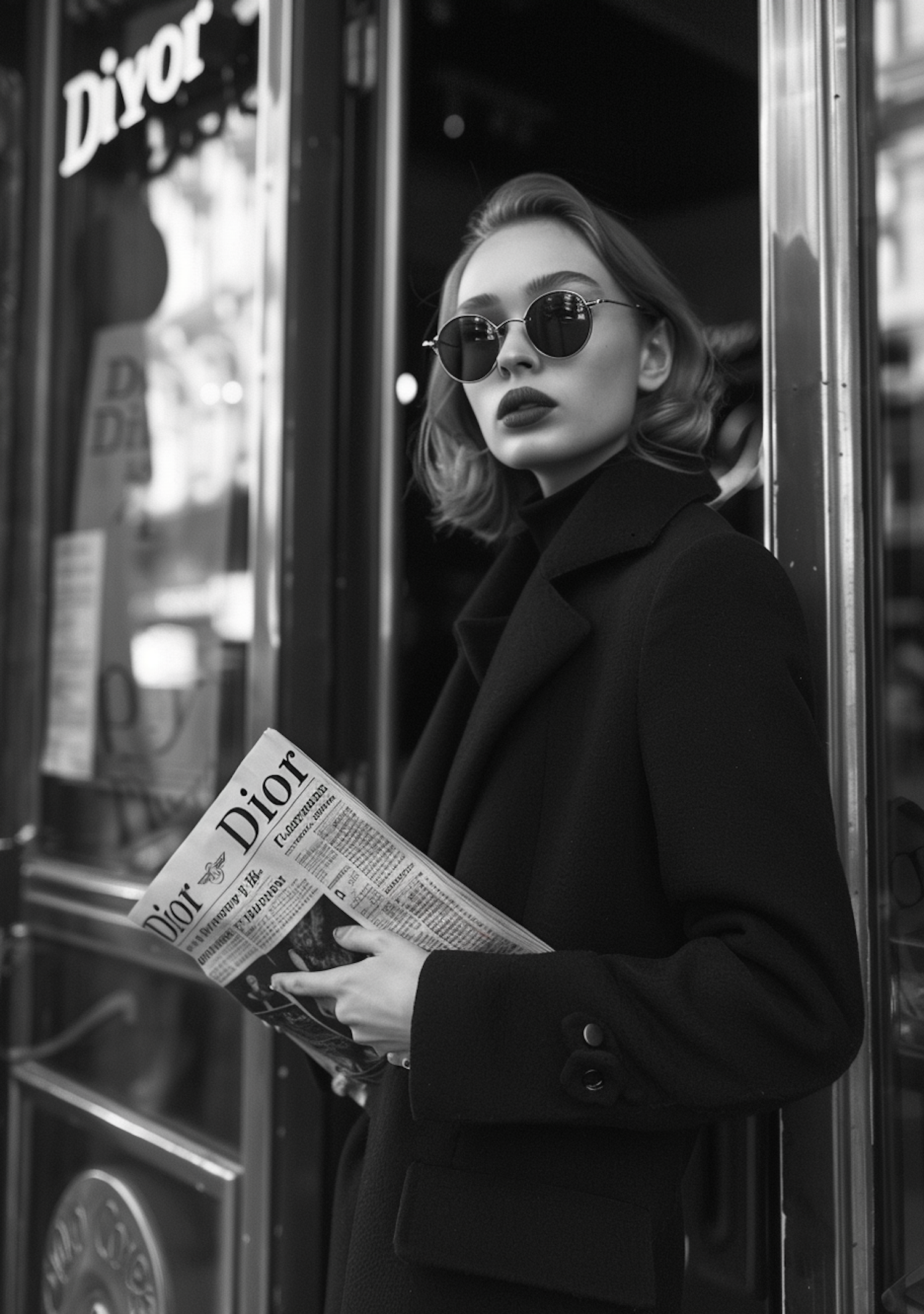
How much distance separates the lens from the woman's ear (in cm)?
122

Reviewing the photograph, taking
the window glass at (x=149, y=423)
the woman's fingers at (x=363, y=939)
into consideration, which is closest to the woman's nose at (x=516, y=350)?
the woman's fingers at (x=363, y=939)

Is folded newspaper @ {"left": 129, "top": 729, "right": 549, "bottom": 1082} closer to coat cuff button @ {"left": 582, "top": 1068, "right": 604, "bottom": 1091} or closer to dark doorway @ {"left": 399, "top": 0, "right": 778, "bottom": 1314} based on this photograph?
coat cuff button @ {"left": 582, "top": 1068, "right": 604, "bottom": 1091}

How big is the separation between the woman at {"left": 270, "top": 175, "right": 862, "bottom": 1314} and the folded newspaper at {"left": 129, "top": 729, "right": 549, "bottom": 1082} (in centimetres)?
3

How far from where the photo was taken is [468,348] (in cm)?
123

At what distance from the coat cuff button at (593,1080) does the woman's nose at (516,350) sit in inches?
24.5

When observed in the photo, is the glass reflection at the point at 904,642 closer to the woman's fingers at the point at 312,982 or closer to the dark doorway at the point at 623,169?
the dark doorway at the point at 623,169

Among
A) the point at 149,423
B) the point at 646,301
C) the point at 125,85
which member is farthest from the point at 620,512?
the point at 125,85

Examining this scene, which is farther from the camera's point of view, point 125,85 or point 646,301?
point 125,85

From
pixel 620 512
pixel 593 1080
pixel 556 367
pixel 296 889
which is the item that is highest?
pixel 556 367

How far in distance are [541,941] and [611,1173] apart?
0.19 meters

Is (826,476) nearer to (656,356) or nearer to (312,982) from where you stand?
(656,356)

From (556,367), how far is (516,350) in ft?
0.14

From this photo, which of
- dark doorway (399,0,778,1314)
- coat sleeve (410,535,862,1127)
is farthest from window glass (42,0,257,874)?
coat sleeve (410,535,862,1127)

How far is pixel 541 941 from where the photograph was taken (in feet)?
3.36
